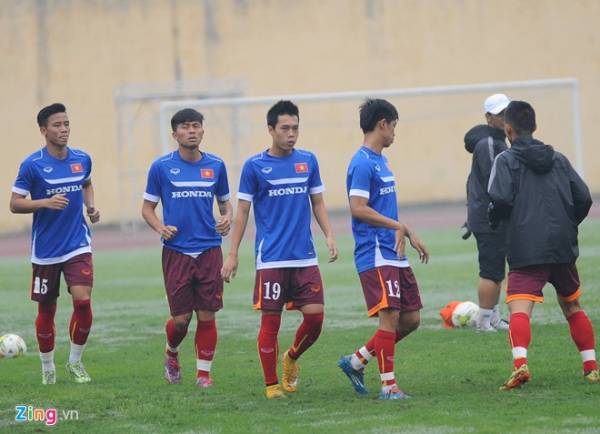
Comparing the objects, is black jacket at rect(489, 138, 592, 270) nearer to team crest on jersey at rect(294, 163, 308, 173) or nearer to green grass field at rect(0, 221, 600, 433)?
green grass field at rect(0, 221, 600, 433)

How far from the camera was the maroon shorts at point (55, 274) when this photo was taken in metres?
9.45

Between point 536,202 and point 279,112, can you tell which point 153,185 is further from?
point 536,202

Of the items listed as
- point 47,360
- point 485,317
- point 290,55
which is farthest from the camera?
point 290,55

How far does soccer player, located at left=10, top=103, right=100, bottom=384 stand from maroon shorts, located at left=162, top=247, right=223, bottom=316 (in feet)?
2.64

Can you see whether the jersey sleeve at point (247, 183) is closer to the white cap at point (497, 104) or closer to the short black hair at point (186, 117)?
the short black hair at point (186, 117)

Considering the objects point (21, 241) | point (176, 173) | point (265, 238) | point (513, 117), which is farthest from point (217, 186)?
point (21, 241)

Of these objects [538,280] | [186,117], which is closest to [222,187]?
[186,117]

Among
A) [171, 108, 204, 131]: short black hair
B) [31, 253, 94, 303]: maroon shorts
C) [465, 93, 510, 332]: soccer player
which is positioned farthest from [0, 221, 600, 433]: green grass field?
[171, 108, 204, 131]: short black hair

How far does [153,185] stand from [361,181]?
1823 mm

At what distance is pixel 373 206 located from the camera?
8.15m

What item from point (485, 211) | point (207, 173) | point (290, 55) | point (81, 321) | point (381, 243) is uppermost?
point (290, 55)

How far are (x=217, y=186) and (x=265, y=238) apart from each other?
931 millimetres

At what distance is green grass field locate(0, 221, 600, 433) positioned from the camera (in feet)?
23.9

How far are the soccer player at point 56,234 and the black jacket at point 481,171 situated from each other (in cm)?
341
